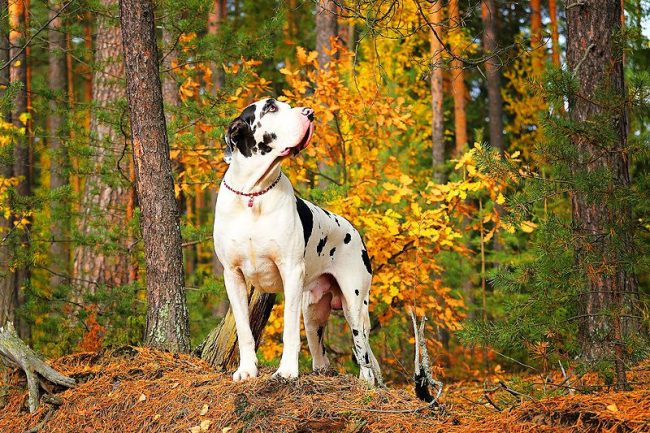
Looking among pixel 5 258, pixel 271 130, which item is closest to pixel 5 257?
pixel 5 258

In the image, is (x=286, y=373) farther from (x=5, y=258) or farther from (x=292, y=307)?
(x=5, y=258)

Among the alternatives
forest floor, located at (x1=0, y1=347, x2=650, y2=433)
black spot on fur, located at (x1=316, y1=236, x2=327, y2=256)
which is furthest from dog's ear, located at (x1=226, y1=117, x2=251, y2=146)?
forest floor, located at (x1=0, y1=347, x2=650, y2=433)

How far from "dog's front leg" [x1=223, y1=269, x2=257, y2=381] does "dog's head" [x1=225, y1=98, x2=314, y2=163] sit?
0.92 m

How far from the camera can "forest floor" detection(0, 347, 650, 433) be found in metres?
4.09

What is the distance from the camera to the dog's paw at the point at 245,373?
5488mm

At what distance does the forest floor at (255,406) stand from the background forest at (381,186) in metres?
0.67

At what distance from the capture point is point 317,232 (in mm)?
6012

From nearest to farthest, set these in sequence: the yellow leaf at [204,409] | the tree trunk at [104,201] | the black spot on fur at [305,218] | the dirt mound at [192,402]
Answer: the dirt mound at [192,402]
the yellow leaf at [204,409]
the black spot on fur at [305,218]
the tree trunk at [104,201]

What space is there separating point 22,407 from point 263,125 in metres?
2.97

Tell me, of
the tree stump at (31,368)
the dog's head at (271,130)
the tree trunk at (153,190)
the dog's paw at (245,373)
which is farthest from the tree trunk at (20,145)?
the dog's paw at (245,373)

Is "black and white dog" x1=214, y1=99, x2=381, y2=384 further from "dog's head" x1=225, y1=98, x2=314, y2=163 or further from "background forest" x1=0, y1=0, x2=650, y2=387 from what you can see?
"background forest" x1=0, y1=0, x2=650, y2=387

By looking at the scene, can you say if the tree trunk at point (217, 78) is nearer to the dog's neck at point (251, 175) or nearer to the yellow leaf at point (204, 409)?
the dog's neck at point (251, 175)

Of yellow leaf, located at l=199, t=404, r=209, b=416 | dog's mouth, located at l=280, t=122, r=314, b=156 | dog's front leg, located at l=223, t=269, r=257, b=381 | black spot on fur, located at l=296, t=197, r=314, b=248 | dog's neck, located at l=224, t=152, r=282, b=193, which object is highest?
dog's mouth, located at l=280, t=122, r=314, b=156

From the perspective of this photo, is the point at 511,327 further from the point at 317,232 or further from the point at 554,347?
the point at 317,232
